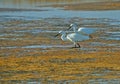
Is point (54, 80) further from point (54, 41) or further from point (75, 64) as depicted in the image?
point (54, 41)

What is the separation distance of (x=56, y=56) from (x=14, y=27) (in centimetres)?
1302

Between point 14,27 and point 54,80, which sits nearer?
point 54,80

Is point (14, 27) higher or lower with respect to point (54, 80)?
lower

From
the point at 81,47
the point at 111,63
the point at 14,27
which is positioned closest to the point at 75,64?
the point at 111,63

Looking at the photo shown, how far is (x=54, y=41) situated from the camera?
72.2ft

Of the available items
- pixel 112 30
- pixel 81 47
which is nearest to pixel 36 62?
pixel 81 47

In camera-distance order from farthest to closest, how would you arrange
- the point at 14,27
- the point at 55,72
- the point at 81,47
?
the point at 14,27, the point at 81,47, the point at 55,72

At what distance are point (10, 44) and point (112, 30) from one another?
7.26 meters

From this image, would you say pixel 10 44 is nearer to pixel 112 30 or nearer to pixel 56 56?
pixel 56 56

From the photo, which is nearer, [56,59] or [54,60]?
[54,60]

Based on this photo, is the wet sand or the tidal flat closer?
the tidal flat

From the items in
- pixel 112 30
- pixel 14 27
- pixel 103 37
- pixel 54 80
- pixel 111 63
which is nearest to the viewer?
pixel 54 80

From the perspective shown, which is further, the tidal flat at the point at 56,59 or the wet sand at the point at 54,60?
the wet sand at the point at 54,60

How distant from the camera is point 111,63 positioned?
1538 cm
